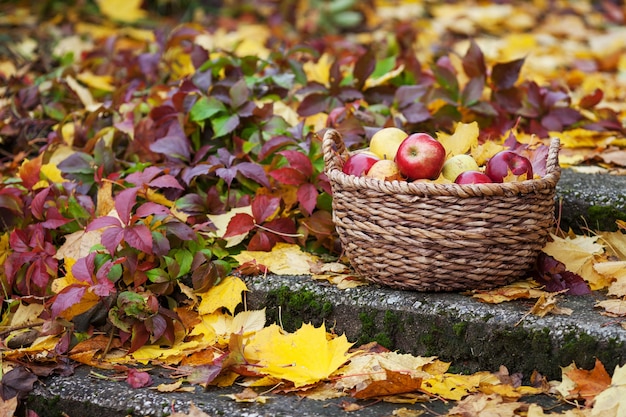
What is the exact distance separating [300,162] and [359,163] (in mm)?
283

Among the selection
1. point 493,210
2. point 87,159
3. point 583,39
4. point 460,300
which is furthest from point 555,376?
point 583,39

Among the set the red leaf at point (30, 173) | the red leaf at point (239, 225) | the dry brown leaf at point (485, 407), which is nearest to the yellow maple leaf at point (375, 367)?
the dry brown leaf at point (485, 407)

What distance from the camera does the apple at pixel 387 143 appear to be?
2.20 metres

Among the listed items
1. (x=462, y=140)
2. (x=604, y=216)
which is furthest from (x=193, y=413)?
Answer: (x=604, y=216)

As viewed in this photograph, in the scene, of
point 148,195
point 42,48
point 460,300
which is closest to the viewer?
point 460,300

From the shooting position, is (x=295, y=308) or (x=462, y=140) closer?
(x=295, y=308)

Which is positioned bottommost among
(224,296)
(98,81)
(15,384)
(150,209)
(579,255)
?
(15,384)

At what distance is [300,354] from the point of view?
1.97 meters

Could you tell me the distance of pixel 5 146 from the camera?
9.89 ft

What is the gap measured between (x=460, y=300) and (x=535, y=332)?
8.3 inches

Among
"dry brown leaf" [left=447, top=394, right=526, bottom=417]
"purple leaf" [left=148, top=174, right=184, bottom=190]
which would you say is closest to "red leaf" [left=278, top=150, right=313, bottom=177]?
"purple leaf" [left=148, top=174, right=184, bottom=190]

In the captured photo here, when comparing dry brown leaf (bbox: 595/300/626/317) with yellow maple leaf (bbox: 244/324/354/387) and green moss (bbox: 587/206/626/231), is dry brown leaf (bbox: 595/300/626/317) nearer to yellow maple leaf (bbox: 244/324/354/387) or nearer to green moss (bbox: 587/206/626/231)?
green moss (bbox: 587/206/626/231)

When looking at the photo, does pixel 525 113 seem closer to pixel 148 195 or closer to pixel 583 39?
pixel 148 195

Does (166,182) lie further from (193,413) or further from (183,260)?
(193,413)
